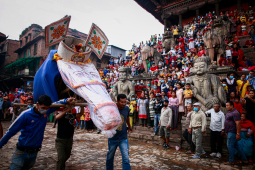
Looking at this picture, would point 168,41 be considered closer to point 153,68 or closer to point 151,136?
point 153,68

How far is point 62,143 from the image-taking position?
3215mm

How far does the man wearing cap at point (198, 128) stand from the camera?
513cm

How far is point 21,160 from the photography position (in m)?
2.48

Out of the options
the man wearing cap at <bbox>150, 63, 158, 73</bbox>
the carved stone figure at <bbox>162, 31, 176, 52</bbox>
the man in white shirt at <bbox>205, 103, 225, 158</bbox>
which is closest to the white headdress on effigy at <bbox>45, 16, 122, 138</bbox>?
the man in white shirt at <bbox>205, 103, 225, 158</bbox>

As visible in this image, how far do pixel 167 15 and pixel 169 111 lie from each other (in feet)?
61.1

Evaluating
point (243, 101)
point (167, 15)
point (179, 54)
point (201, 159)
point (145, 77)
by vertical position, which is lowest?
point (201, 159)

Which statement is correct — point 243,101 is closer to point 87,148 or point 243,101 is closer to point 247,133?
point 247,133

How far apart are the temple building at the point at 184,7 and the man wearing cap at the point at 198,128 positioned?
1644 cm

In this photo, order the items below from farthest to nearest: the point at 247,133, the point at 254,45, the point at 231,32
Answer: the point at 231,32 → the point at 254,45 → the point at 247,133

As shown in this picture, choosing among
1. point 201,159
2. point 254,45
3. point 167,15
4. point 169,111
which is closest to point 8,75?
point 167,15

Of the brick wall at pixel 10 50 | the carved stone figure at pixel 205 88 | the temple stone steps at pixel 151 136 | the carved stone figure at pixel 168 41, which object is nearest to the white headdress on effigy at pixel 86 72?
the carved stone figure at pixel 205 88

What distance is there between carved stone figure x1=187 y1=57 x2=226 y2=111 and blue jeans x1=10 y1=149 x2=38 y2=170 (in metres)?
5.67

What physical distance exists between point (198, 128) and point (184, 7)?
19.1m

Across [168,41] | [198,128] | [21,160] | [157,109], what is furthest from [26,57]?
[198,128]
